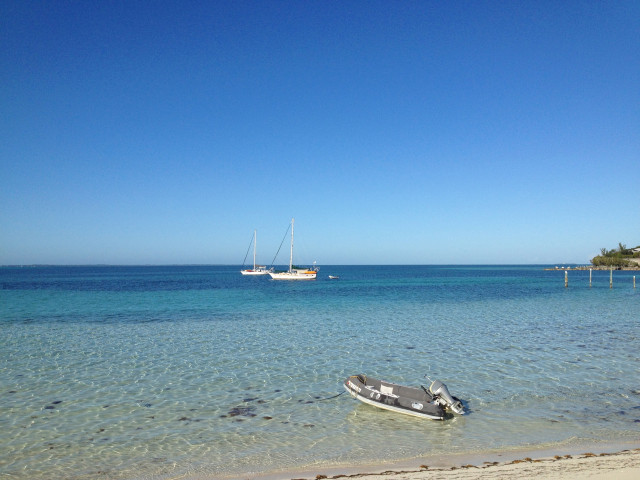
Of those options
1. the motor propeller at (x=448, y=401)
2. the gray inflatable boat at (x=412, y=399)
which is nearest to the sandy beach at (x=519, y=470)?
the gray inflatable boat at (x=412, y=399)

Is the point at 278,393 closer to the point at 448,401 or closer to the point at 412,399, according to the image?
the point at 412,399

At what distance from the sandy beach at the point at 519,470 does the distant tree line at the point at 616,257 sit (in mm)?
159328

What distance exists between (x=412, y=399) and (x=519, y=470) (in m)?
3.60

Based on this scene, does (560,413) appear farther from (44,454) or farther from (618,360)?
(44,454)

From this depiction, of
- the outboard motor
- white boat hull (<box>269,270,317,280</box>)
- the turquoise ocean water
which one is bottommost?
the turquoise ocean water

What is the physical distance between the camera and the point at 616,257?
152m

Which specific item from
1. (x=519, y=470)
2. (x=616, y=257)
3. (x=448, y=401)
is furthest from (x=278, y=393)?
(x=616, y=257)

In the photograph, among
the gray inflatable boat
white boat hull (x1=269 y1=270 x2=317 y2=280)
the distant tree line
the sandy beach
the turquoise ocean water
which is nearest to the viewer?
the sandy beach

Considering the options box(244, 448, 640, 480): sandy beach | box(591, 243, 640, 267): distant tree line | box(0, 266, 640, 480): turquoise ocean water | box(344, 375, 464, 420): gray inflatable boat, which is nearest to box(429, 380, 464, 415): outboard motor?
box(344, 375, 464, 420): gray inflatable boat

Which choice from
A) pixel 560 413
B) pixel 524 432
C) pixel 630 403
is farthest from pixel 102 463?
pixel 630 403

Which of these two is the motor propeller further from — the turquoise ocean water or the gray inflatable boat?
the turquoise ocean water

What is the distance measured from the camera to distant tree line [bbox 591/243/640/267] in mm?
147875

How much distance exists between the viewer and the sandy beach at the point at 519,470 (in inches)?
310

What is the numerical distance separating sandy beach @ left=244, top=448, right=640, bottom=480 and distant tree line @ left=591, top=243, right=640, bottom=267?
159328 millimetres
